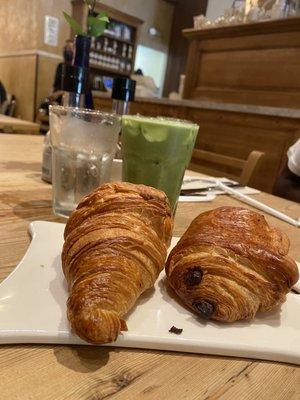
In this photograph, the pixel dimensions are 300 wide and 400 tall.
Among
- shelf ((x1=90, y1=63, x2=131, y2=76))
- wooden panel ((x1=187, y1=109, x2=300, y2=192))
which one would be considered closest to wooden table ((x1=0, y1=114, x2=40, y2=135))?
wooden panel ((x1=187, y1=109, x2=300, y2=192))

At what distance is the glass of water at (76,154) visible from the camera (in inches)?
23.8

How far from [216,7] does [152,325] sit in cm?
595

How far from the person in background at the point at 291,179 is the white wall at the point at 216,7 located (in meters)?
4.39

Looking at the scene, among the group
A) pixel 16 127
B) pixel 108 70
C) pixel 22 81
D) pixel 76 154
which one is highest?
pixel 108 70

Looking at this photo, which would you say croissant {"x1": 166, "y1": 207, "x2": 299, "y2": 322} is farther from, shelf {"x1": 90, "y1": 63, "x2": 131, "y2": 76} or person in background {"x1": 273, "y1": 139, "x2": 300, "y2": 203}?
shelf {"x1": 90, "y1": 63, "x2": 131, "y2": 76}

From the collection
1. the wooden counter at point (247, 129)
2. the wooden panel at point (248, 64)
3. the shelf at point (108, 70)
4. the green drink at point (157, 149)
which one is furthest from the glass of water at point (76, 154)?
the shelf at point (108, 70)

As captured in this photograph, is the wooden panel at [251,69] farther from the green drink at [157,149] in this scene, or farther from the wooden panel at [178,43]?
the wooden panel at [178,43]

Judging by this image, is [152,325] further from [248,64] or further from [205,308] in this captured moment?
[248,64]

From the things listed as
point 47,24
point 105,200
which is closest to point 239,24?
point 105,200

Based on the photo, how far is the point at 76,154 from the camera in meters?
0.63

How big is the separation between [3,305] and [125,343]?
0.12 meters

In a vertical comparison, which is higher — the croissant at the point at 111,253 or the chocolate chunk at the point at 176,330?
the croissant at the point at 111,253

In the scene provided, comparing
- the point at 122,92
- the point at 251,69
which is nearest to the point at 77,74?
the point at 122,92

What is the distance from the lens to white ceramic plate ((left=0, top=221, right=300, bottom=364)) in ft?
0.96
